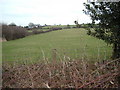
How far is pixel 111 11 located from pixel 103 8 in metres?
0.28

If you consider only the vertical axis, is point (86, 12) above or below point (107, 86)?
above

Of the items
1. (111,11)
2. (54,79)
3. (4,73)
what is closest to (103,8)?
(111,11)

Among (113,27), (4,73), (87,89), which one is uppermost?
(113,27)

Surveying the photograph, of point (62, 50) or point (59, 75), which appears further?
point (62, 50)

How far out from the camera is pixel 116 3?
4.19 m

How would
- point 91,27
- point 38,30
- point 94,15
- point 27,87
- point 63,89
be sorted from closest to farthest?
point 63,89 < point 27,87 < point 94,15 < point 91,27 < point 38,30

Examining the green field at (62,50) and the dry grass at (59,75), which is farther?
the green field at (62,50)

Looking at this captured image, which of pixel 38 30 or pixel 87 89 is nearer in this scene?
pixel 87 89

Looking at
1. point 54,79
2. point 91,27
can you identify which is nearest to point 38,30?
point 91,27

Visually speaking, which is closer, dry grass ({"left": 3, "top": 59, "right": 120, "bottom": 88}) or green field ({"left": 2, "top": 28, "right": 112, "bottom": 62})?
dry grass ({"left": 3, "top": 59, "right": 120, "bottom": 88})

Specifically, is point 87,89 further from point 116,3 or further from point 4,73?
point 4,73

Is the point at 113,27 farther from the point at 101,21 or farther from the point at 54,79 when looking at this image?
the point at 54,79

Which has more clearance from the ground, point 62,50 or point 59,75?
point 62,50

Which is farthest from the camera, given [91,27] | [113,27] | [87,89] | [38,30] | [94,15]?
[38,30]
